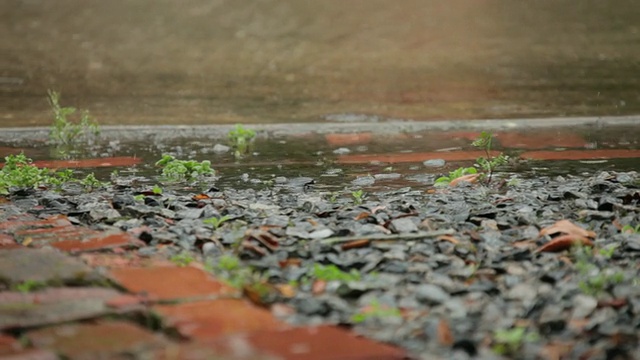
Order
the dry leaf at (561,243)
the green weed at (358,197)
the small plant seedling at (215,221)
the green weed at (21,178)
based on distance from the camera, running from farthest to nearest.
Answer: the green weed at (21,178)
the green weed at (358,197)
the small plant seedling at (215,221)
the dry leaf at (561,243)

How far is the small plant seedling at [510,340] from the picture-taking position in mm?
1578

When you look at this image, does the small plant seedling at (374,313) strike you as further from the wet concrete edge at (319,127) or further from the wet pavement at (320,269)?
the wet concrete edge at (319,127)

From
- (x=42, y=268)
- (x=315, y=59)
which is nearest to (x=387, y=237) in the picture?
(x=42, y=268)

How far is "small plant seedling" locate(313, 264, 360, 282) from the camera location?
76.9 inches

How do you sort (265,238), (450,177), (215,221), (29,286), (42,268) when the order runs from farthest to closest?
1. (450,177)
2. (215,221)
3. (265,238)
4. (42,268)
5. (29,286)

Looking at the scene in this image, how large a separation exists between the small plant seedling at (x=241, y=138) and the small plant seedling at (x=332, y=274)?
298 centimetres

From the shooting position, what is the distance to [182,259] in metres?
2.16

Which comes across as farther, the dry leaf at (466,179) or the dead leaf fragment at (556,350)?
the dry leaf at (466,179)

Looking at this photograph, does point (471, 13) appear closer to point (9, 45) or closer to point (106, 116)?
point (106, 116)

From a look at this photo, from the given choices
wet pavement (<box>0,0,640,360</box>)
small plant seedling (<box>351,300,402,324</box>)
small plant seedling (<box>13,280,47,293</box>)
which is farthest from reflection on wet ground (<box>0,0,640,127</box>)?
small plant seedling (<box>351,300,402,324</box>)

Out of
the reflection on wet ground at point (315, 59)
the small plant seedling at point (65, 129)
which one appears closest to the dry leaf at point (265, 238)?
the small plant seedling at point (65, 129)

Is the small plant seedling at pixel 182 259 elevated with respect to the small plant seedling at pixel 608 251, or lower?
elevated

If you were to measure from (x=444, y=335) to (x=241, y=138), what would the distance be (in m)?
3.71

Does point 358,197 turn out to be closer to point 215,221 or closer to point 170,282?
point 215,221
